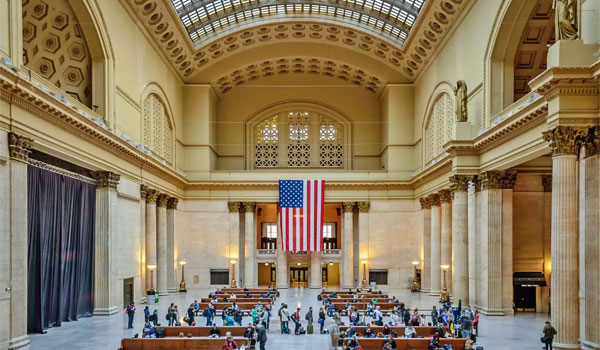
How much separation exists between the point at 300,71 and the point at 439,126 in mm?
15363

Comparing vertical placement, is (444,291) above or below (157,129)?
below

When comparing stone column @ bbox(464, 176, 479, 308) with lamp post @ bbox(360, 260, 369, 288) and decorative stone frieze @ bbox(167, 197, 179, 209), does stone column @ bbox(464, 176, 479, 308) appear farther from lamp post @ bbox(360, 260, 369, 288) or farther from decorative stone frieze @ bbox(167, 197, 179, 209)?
decorative stone frieze @ bbox(167, 197, 179, 209)

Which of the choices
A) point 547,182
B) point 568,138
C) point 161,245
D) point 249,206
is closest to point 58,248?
point 161,245

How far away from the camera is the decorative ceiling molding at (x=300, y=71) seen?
45250 millimetres

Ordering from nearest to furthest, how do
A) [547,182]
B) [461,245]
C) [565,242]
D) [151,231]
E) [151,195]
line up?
[565,242], [547,182], [461,245], [151,195], [151,231]

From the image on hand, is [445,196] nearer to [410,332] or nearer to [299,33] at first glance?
[299,33]

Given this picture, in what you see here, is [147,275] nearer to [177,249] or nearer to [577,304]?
[177,249]

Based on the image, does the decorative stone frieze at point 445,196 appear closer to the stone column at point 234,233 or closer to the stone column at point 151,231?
the stone column at point 234,233

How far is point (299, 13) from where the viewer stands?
39.8 meters

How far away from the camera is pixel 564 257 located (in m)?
17.0

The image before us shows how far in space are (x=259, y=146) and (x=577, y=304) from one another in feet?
113

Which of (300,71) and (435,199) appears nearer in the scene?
(435,199)

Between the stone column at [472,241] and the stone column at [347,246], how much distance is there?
1657 centimetres

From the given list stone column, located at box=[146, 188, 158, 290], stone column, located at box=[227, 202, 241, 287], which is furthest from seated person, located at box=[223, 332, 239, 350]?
stone column, located at box=[227, 202, 241, 287]
